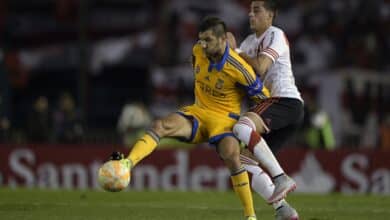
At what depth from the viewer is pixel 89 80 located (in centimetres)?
2858

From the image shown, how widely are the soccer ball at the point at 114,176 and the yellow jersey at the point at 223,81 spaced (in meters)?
1.24

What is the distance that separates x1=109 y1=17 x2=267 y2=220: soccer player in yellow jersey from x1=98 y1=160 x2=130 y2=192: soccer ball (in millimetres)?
290

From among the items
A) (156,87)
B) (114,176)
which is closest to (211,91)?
(114,176)

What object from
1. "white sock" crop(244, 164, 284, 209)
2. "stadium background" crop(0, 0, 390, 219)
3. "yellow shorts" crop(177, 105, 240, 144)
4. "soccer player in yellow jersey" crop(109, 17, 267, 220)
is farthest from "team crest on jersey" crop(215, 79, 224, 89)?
"stadium background" crop(0, 0, 390, 219)

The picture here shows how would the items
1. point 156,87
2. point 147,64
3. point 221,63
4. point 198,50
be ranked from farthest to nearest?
point 147,64 → point 156,87 → point 198,50 → point 221,63

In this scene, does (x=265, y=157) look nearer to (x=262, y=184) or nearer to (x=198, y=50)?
(x=262, y=184)

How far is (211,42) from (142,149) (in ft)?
4.13

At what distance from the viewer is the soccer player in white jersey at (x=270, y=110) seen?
36.8 ft

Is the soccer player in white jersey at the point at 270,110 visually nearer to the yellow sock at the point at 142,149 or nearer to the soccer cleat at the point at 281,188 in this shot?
the soccer cleat at the point at 281,188

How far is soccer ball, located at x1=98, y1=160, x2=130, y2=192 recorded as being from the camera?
10.7 meters

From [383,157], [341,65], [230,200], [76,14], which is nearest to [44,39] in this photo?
[76,14]

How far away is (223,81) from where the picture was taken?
11.4 meters

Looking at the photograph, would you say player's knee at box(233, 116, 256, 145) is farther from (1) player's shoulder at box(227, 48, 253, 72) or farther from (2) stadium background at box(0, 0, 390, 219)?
(2) stadium background at box(0, 0, 390, 219)

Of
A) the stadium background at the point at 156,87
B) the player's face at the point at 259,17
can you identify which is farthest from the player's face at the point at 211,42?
the stadium background at the point at 156,87
